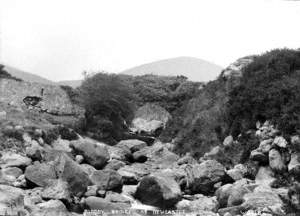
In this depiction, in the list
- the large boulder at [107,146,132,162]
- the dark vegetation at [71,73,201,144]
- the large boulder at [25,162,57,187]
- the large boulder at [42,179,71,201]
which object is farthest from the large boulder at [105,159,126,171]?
the dark vegetation at [71,73,201,144]

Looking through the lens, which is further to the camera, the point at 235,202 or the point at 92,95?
the point at 92,95

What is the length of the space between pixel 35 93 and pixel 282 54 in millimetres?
26513

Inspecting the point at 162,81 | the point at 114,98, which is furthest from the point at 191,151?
the point at 162,81

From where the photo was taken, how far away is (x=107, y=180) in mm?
22594

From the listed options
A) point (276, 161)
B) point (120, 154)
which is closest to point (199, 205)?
point (276, 161)

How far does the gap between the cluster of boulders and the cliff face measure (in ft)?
62.4

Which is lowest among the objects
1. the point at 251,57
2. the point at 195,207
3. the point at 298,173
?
the point at 195,207

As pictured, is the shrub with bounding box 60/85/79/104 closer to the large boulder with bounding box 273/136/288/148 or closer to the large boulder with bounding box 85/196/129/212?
the large boulder with bounding box 273/136/288/148

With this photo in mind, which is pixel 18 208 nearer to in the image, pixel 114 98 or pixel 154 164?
pixel 154 164

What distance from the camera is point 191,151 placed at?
35.1 metres

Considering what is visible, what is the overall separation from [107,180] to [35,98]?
2757cm

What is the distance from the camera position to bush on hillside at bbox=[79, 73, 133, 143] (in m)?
46.3

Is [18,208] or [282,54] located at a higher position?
[282,54]

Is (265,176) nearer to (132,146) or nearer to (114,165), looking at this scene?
(114,165)
